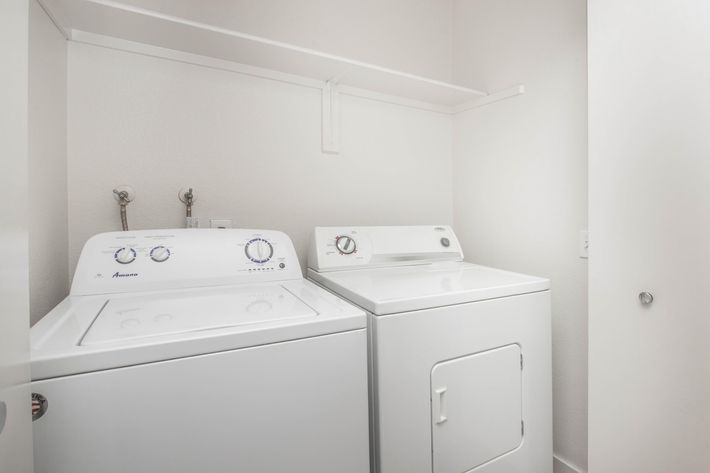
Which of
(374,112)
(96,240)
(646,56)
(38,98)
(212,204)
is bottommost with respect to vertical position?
(96,240)

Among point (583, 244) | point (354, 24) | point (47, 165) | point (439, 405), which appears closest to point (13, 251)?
point (47, 165)

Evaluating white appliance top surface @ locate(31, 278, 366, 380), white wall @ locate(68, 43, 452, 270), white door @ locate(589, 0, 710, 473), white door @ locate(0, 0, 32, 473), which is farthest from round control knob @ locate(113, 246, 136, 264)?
white door @ locate(589, 0, 710, 473)

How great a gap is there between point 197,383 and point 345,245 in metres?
0.91

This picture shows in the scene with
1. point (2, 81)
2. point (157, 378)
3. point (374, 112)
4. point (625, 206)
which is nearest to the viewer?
point (2, 81)

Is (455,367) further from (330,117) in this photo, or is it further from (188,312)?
(330,117)

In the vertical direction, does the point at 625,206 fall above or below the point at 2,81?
below

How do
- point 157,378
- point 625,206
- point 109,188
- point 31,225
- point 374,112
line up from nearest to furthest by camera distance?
point 157,378 → point 31,225 → point 625,206 → point 109,188 → point 374,112

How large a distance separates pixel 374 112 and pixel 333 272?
3.17ft

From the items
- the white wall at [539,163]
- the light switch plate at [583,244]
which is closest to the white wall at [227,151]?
the white wall at [539,163]

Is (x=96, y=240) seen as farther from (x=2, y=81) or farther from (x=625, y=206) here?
(x=625, y=206)

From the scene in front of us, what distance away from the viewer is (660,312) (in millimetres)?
1012

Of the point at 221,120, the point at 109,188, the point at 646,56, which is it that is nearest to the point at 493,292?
the point at 646,56

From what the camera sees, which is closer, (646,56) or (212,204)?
(646,56)

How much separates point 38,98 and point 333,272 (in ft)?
3.76
